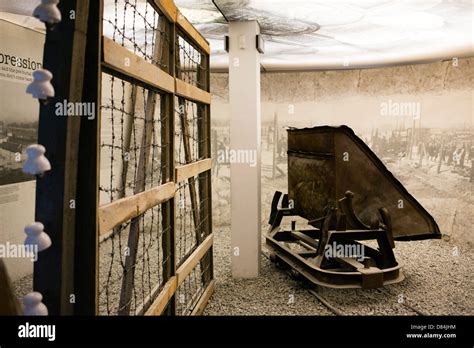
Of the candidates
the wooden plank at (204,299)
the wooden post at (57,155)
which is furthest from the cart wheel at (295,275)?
the wooden post at (57,155)

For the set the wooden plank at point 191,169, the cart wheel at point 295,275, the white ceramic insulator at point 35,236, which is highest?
the wooden plank at point 191,169

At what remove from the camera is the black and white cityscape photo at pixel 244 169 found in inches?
68.9

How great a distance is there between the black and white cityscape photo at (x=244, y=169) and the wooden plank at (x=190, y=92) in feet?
0.12

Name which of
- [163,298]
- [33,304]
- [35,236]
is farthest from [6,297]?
[163,298]

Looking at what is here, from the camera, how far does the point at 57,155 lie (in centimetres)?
170

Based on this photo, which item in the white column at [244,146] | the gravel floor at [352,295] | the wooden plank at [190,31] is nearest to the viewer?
the wooden plank at [190,31]

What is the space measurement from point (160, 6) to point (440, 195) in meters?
7.03

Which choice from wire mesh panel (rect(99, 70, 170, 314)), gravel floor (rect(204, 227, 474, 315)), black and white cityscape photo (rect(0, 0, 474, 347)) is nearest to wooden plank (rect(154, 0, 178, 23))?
black and white cityscape photo (rect(0, 0, 474, 347))

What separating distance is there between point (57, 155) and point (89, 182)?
0.18 m

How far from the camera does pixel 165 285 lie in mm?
2838

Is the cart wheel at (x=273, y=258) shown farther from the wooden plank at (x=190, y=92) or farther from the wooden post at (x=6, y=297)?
the wooden post at (x=6, y=297)

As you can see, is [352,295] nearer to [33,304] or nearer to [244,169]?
[244,169]

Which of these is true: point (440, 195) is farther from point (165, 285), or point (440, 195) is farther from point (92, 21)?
point (92, 21)
